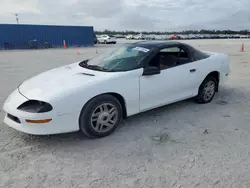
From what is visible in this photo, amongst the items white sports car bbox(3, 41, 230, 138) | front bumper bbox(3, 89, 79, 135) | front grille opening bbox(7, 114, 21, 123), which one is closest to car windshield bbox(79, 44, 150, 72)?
white sports car bbox(3, 41, 230, 138)

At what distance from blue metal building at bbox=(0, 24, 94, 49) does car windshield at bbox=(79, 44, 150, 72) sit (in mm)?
21991

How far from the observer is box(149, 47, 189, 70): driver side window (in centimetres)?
383

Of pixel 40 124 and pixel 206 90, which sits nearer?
pixel 40 124

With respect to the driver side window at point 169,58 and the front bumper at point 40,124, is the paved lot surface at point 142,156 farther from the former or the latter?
the driver side window at point 169,58

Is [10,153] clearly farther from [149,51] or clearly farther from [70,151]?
[149,51]

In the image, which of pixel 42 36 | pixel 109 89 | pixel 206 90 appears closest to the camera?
pixel 109 89

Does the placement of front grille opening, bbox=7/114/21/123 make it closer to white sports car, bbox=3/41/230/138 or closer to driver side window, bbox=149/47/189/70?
white sports car, bbox=3/41/230/138

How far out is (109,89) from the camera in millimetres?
3164

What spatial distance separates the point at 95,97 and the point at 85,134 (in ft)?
1.85

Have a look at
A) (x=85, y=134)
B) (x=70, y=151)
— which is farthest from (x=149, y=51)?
(x=70, y=151)

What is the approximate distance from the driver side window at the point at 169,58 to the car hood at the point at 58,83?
38.6 inches

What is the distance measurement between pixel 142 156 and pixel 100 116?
2.74ft

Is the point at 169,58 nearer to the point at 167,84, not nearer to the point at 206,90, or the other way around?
the point at 167,84

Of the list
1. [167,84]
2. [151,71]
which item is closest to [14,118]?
[151,71]
